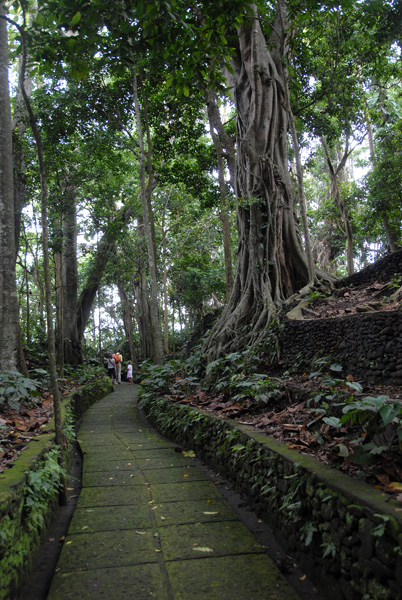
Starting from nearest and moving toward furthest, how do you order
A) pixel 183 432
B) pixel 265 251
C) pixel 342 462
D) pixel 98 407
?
pixel 342 462 → pixel 183 432 → pixel 265 251 → pixel 98 407

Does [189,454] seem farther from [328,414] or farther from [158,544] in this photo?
[158,544]

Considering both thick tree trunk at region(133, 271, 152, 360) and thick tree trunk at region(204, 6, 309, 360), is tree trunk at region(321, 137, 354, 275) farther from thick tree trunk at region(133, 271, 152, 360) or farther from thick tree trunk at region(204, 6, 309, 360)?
thick tree trunk at region(133, 271, 152, 360)

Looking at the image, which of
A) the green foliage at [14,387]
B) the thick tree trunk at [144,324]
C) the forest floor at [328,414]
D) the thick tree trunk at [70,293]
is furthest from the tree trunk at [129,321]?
the green foliage at [14,387]

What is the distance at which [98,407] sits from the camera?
10383 mm

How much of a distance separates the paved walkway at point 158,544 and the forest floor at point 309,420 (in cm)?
73

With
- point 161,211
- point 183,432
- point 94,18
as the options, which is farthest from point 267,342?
point 161,211

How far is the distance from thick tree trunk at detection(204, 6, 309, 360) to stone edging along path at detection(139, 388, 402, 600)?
14.4 ft

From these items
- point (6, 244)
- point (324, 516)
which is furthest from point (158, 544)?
point (6, 244)

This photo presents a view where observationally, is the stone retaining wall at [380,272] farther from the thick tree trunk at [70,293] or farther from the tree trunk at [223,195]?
the thick tree trunk at [70,293]

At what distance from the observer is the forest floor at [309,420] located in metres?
2.61

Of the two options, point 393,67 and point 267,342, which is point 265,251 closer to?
point 267,342

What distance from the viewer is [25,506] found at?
2.85 metres

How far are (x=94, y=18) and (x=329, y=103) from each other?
29.4 ft

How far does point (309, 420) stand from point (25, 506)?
2.35m
